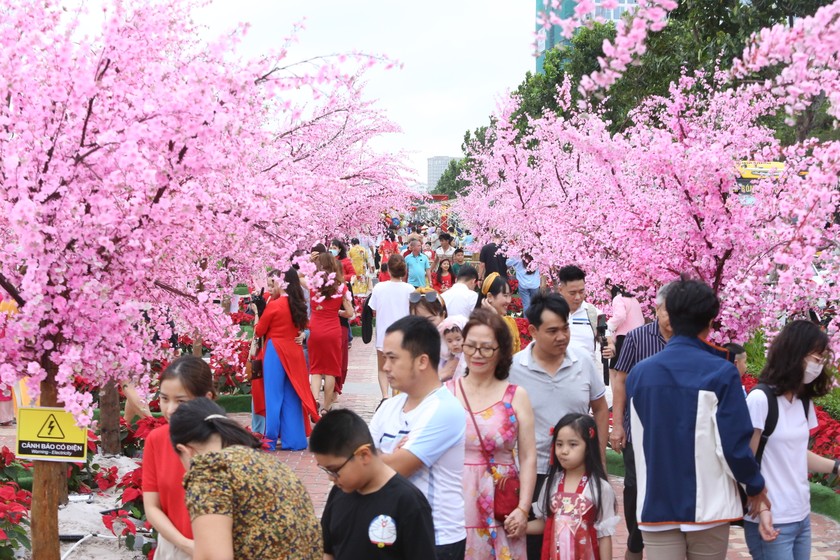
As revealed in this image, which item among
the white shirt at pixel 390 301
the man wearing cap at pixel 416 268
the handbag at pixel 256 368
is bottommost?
the handbag at pixel 256 368

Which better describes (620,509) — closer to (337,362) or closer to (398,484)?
(337,362)

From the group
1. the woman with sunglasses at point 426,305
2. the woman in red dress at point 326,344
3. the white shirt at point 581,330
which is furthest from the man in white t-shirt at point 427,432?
the woman in red dress at point 326,344

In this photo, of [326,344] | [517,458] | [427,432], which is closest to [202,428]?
[427,432]

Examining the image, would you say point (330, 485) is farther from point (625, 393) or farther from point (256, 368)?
point (625, 393)

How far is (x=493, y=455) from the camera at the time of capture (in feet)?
16.0

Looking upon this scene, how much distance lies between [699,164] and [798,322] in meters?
3.92

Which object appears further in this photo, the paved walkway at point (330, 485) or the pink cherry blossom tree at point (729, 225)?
the paved walkway at point (330, 485)

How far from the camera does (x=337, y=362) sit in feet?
39.0

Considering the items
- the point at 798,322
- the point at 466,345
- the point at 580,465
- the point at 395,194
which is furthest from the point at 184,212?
the point at 395,194

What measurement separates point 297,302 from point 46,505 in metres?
4.86

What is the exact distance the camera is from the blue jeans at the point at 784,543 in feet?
15.3

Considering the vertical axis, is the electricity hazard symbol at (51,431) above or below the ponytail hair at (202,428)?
below

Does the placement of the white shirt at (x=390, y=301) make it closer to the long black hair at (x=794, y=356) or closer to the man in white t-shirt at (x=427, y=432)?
the long black hair at (x=794, y=356)

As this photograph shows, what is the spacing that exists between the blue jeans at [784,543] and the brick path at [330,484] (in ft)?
7.95
